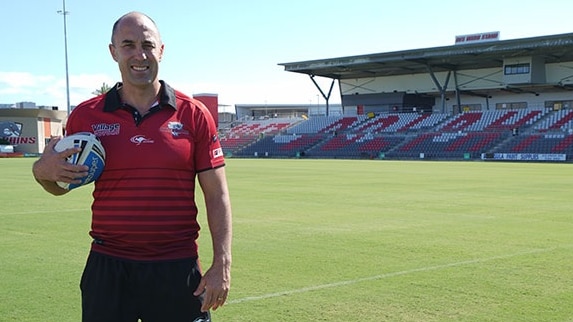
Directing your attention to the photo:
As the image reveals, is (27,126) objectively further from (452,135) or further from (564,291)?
(564,291)

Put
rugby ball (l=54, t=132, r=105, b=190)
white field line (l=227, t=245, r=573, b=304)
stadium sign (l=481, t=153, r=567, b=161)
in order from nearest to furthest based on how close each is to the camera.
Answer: rugby ball (l=54, t=132, r=105, b=190) < white field line (l=227, t=245, r=573, b=304) < stadium sign (l=481, t=153, r=567, b=161)

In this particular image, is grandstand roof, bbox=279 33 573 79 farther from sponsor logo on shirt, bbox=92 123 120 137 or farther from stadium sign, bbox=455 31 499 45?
sponsor logo on shirt, bbox=92 123 120 137

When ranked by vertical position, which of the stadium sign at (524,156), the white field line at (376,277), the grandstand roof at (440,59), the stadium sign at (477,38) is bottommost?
the white field line at (376,277)

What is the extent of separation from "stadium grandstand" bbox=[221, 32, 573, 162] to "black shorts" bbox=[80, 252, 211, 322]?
44608 mm

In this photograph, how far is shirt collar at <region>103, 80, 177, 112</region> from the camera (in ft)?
11.1

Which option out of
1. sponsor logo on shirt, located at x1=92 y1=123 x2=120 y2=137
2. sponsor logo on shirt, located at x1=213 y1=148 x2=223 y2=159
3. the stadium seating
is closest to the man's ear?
sponsor logo on shirt, located at x1=92 y1=123 x2=120 y2=137

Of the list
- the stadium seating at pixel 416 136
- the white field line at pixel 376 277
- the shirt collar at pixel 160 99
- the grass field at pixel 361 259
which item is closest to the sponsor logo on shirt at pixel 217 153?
the shirt collar at pixel 160 99

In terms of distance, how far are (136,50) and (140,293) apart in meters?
1.24

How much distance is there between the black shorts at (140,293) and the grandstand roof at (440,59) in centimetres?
4808

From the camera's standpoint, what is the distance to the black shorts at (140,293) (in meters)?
3.27

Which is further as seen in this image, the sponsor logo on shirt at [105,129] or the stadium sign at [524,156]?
the stadium sign at [524,156]

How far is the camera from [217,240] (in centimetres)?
341

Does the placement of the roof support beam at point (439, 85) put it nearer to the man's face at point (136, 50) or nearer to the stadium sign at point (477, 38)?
the stadium sign at point (477, 38)

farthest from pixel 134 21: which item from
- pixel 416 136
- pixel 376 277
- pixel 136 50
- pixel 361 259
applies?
pixel 416 136
